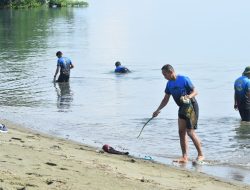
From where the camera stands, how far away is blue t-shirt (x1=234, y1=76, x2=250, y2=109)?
14.9m

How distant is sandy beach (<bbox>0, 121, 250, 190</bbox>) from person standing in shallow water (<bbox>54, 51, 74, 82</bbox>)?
1237 cm

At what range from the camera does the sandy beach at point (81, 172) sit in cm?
724

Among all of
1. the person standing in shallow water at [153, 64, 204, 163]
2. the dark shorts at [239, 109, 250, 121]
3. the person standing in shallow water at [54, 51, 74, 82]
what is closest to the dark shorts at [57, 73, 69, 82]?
the person standing in shallow water at [54, 51, 74, 82]

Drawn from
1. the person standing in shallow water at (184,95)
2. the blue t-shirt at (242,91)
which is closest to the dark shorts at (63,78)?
the blue t-shirt at (242,91)

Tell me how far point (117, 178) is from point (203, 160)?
350 centimetres

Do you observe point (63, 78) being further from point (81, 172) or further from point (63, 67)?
point (81, 172)

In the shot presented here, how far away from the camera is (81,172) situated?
7.98 m

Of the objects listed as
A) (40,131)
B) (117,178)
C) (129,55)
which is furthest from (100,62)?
(117,178)

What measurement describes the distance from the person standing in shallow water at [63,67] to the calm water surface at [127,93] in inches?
15.6

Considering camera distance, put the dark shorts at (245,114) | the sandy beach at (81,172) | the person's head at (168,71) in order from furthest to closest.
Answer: the dark shorts at (245,114), the person's head at (168,71), the sandy beach at (81,172)

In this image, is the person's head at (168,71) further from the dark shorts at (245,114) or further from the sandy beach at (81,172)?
the dark shorts at (245,114)

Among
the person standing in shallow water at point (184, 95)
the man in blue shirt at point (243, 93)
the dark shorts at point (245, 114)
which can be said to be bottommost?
the dark shorts at point (245, 114)

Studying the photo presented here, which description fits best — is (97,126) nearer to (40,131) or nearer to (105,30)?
(40,131)

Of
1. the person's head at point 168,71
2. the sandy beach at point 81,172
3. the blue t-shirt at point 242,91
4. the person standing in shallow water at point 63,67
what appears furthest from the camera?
the person standing in shallow water at point 63,67
